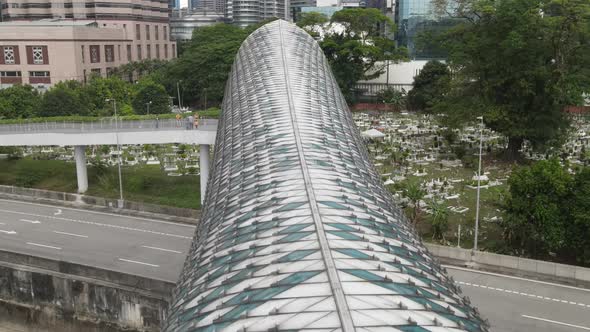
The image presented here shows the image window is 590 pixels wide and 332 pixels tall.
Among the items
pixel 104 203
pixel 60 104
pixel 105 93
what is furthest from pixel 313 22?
pixel 104 203

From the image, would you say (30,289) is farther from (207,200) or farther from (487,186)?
(487,186)

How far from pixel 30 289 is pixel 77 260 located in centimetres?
364

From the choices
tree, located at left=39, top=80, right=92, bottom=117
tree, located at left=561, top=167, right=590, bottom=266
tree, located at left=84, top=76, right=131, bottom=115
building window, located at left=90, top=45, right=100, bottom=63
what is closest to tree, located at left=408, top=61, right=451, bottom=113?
tree, located at left=84, top=76, right=131, bottom=115

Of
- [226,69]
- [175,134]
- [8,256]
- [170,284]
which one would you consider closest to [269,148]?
[170,284]

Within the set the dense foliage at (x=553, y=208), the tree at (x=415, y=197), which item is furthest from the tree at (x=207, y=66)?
the dense foliage at (x=553, y=208)

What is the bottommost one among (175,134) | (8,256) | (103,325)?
(103,325)

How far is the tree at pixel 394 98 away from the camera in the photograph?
84.1 meters

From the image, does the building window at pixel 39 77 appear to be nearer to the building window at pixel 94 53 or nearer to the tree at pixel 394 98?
the building window at pixel 94 53

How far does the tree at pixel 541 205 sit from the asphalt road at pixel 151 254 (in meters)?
2.64

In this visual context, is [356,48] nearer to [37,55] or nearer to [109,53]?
[109,53]

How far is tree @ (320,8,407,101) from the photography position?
80625 millimetres

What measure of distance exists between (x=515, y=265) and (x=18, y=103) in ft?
191

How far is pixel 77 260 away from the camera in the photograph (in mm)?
31422

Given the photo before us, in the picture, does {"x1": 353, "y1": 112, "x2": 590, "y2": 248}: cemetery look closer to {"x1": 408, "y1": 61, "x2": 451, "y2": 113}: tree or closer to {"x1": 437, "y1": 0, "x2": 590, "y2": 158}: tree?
{"x1": 437, "y1": 0, "x2": 590, "y2": 158}: tree
